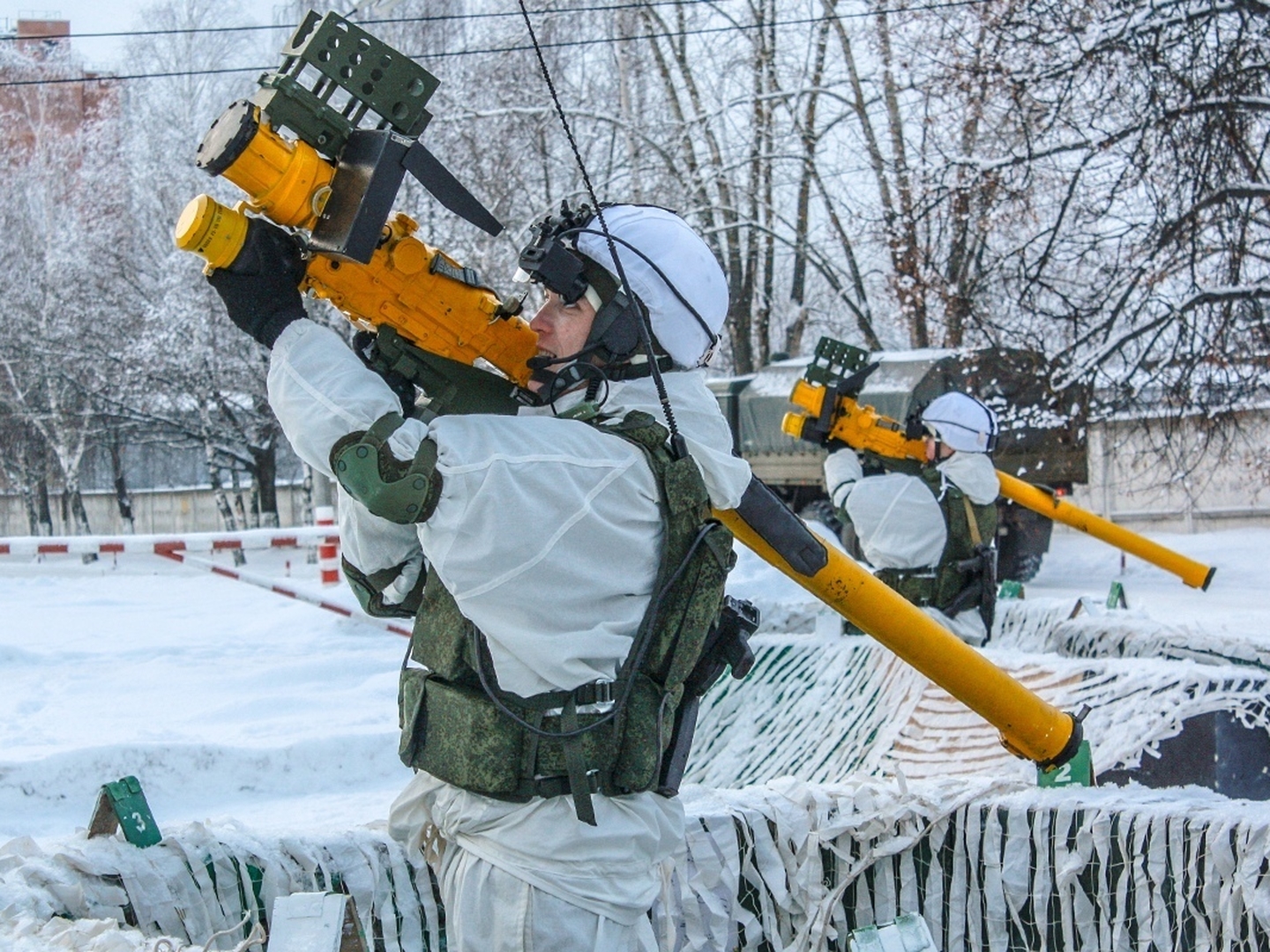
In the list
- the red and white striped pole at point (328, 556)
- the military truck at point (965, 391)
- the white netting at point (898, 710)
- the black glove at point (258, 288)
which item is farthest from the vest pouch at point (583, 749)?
the military truck at point (965, 391)

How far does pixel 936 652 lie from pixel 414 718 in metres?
1.28

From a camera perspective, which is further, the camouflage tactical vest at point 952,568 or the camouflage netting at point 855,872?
the camouflage tactical vest at point 952,568

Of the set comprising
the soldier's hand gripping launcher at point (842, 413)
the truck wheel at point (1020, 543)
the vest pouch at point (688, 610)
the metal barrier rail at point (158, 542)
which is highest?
the soldier's hand gripping launcher at point (842, 413)

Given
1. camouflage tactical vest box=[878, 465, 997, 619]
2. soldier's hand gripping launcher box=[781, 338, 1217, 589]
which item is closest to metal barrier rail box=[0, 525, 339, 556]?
soldier's hand gripping launcher box=[781, 338, 1217, 589]

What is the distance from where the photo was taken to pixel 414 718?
228 centimetres

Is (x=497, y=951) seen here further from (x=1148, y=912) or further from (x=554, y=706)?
(x=1148, y=912)

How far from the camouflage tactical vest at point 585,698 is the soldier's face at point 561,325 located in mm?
253

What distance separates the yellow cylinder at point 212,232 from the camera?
218 cm

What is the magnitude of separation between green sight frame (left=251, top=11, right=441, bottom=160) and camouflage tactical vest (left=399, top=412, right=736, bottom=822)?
62 centimetres

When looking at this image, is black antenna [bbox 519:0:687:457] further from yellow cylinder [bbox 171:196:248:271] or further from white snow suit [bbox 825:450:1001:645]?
white snow suit [bbox 825:450:1001:645]

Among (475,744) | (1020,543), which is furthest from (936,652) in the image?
(1020,543)

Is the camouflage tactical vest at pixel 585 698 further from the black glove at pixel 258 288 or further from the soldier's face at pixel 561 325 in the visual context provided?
the black glove at pixel 258 288

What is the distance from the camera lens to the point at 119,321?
85.2ft

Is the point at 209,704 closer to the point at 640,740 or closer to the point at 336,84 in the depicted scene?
Result: the point at 640,740
